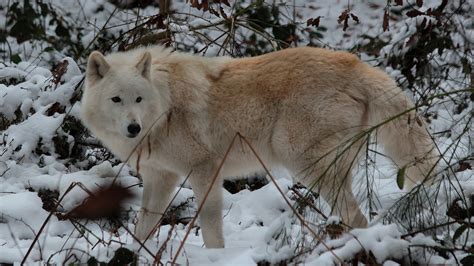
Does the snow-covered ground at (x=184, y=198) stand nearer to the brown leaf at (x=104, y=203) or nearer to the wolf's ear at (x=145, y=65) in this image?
the wolf's ear at (x=145, y=65)

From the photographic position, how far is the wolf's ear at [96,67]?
4801 millimetres

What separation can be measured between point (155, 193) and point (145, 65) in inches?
39.7

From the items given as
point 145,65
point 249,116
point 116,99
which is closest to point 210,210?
point 249,116

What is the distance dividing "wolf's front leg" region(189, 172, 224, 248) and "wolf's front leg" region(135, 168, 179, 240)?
0.37 meters

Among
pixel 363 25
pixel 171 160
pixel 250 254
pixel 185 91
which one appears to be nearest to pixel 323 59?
pixel 185 91

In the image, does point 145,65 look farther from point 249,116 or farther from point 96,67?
point 249,116

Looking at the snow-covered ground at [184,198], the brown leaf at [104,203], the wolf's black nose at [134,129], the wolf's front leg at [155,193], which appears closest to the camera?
the brown leaf at [104,203]

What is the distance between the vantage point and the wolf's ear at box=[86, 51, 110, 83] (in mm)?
4801

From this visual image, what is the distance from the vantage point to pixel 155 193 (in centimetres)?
515

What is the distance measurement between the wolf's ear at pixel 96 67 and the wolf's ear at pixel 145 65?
237 mm

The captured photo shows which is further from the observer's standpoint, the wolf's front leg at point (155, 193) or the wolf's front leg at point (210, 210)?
the wolf's front leg at point (155, 193)

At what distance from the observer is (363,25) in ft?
39.8

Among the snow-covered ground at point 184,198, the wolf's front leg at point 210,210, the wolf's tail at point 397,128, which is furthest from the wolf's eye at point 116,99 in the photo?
the wolf's tail at point 397,128

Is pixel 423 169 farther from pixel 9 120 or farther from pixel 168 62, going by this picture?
pixel 9 120
